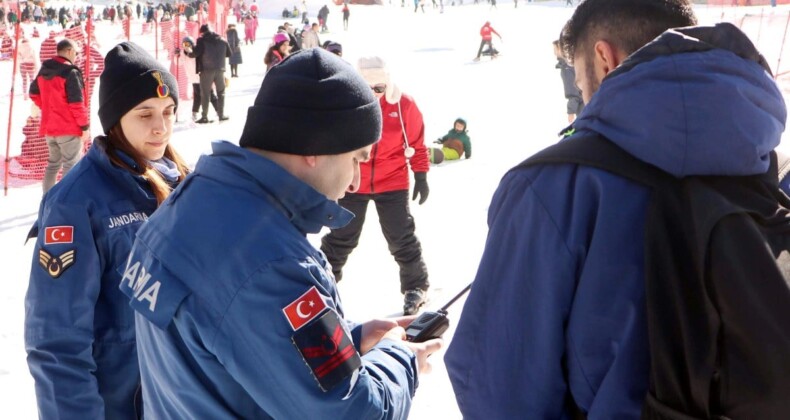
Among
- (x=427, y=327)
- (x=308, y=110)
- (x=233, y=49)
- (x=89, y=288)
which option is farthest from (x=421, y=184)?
(x=233, y=49)

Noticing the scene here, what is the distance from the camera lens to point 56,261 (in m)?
2.10

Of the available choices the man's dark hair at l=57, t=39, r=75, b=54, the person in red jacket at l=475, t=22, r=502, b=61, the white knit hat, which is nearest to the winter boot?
the white knit hat

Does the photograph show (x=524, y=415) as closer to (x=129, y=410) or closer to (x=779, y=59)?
(x=129, y=410)

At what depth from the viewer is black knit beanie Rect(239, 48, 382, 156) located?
4.98 ft

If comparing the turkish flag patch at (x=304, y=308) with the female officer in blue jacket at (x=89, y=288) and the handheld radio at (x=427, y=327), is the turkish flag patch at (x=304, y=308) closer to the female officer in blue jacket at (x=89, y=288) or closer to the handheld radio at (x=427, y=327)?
the handheld radio at (x=427, y=327)

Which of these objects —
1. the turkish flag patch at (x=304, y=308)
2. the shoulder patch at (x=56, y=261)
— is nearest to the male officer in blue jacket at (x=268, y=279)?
the turkish flag patch at (x=304, y=308)

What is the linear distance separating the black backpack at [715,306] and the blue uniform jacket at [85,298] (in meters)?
1.45

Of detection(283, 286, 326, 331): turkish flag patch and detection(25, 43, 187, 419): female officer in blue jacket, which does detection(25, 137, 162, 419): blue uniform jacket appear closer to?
detection(25, 43, 187, 419): female officer in blue jacket

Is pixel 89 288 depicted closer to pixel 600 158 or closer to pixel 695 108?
pixel 600 158

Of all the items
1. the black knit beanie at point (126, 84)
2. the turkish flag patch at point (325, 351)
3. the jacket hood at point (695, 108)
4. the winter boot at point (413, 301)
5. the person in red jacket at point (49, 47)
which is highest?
the jacket hood at point (695, 108)

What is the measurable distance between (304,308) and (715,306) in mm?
647

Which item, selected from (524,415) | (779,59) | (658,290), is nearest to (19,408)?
(524,415)

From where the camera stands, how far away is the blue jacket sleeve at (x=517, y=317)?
1361 millimetres

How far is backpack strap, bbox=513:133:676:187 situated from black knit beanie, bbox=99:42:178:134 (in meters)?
1.50
